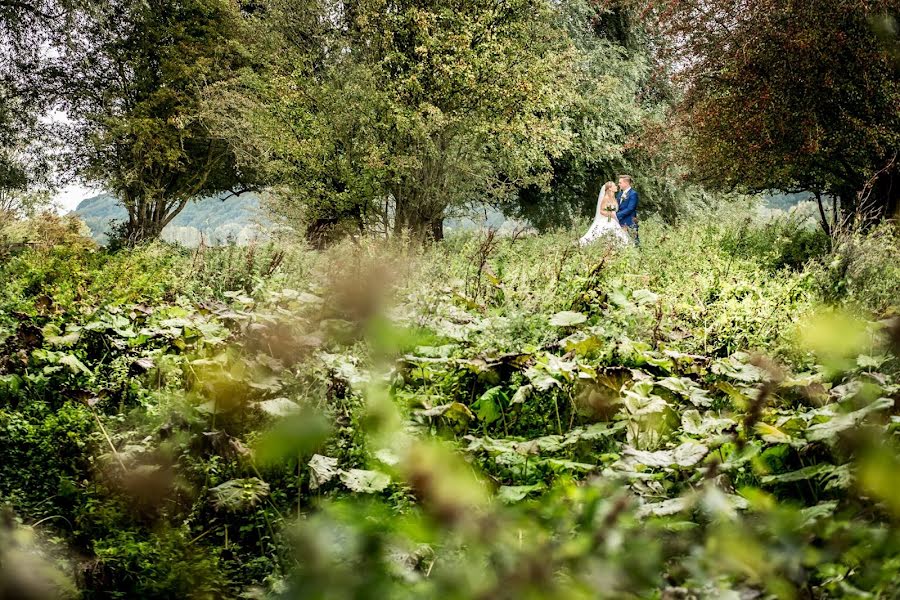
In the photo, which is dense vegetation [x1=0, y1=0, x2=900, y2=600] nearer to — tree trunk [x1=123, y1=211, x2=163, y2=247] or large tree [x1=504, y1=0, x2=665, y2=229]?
large tree [x1=504, y1=0, x2=665, y2=229]

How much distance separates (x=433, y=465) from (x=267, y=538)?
4.84 feet

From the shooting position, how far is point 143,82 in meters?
18.9

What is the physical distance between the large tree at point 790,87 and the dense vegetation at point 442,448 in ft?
16.8

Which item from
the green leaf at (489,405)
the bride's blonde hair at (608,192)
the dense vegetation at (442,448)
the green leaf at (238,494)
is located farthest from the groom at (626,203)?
the green leaf at (238,494)

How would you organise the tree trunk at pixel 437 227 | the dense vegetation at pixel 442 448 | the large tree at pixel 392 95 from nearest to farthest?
the dense vegetation at pixel 442 448 → the large tree at pixel 392 95 → the tree trunk at pixel 437 227

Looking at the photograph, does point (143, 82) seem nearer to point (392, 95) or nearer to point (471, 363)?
point (392, 95)

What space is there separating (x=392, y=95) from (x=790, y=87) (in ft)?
22.6

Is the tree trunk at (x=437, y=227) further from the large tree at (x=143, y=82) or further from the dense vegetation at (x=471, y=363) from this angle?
the large tree at (x=143, y=82)

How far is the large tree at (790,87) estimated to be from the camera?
8.09 metres

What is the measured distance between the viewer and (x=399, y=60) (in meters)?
11.9

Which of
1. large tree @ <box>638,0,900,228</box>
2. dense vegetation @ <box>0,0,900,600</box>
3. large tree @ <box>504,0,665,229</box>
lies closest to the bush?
dense vegetation @ <box>0,0,900,600</box>

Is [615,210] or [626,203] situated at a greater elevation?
[626,203]

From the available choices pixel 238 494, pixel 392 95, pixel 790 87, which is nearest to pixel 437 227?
pixel 392 95

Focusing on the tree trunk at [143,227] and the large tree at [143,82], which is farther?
the tree trunk at [143,227]
